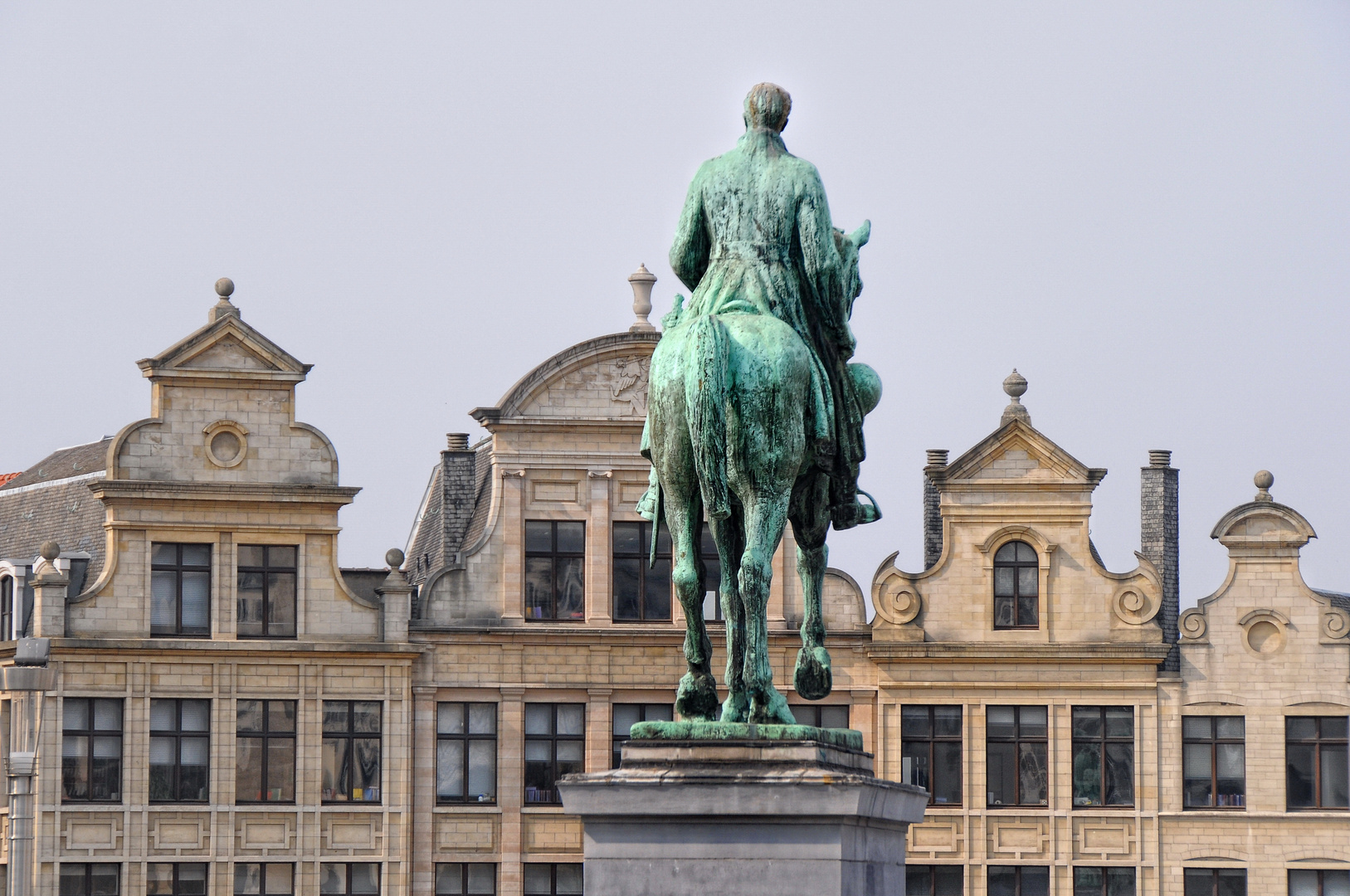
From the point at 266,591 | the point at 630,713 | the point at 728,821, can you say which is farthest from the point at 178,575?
the point at 728,821

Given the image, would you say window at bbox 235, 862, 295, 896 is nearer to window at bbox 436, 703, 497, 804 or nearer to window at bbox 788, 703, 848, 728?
→ window at bbox 436, 703, 497, 804

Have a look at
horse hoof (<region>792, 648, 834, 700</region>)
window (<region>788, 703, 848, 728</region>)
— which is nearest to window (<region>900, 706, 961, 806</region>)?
window (<region>788, 703, 848, 728</region>)

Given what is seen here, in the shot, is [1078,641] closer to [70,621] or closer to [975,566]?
[975,566]

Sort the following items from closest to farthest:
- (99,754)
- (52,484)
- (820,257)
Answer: (820,257), (99,754), (52,484)

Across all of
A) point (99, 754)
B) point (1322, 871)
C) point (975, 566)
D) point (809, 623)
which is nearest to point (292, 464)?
point (99, 754)

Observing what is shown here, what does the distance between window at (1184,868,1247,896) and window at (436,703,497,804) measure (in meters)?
10.8

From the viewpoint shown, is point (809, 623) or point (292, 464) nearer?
point (809, 623)

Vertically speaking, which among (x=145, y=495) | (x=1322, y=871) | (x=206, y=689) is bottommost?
(x=1322, y=871)

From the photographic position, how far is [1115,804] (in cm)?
4141

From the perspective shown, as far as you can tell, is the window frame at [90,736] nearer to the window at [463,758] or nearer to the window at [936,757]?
the window at [463,758]

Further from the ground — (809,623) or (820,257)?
(820,257)

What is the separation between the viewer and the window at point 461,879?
40656 millimetres

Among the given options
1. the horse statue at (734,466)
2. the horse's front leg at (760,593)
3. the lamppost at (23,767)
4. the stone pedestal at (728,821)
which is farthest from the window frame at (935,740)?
the stone pedestal at (728,821)

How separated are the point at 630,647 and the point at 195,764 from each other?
675 cm
